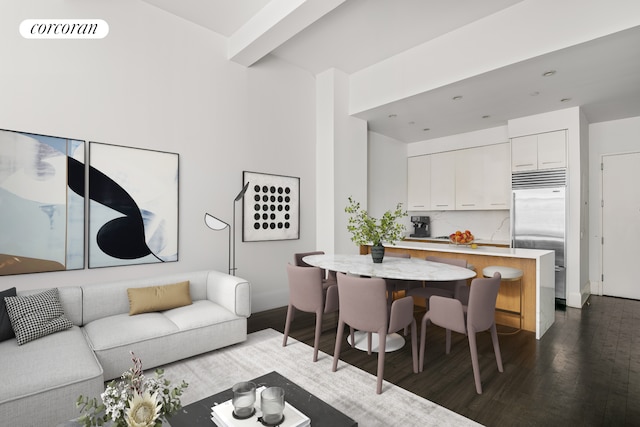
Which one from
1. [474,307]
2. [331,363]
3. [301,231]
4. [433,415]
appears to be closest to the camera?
[433,415]

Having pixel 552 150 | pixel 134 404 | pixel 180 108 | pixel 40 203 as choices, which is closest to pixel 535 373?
pixel 134 404

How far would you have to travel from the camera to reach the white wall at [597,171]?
505 centimetres

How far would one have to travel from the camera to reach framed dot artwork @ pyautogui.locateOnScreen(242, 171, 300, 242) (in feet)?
13.5

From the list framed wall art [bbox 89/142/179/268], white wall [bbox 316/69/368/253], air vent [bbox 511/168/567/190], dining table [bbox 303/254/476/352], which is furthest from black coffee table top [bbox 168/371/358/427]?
air vent [bbox 511/168/567/190]

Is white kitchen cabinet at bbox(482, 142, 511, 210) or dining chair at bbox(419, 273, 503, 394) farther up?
white kitchen cabinet at bbox(482, 142, 511, 210)

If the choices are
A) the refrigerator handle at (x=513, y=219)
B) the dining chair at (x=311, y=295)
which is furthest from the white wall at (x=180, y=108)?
the refrigerator handle at (x=513, y=219)

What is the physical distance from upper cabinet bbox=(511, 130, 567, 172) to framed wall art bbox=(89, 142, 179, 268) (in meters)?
4.92

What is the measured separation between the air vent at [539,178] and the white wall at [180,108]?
10.5ft

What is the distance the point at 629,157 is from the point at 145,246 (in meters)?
6.85

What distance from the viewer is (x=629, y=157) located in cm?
493

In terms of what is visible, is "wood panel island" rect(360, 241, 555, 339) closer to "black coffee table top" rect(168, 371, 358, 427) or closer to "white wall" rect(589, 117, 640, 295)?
"white wall" rect(589, 117, 640, 295)

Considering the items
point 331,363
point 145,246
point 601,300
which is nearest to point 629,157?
point 601,300

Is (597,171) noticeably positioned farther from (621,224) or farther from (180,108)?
(180,108)

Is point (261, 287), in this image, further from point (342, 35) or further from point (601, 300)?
point (601, 300)
